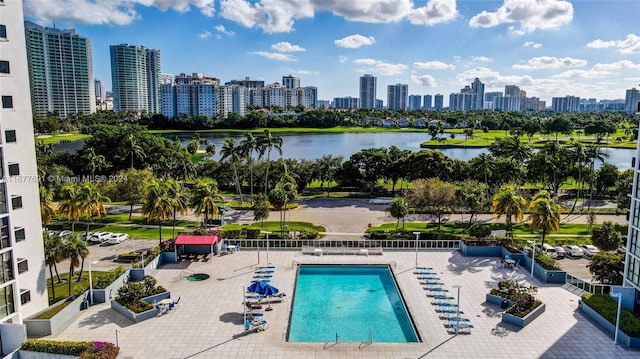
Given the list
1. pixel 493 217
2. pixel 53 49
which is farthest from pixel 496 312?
pixel 53 49

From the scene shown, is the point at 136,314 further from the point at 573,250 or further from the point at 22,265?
the point at 573,250

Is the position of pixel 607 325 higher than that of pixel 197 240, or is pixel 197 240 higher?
pixel 197 240

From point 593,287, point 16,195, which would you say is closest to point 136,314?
point 16,195

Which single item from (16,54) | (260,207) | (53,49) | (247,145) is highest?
(53,49)

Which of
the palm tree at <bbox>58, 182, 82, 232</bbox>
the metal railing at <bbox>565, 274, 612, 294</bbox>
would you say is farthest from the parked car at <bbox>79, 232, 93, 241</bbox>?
the metal railing at <bbox>565, 274, 612, 294</bbox>

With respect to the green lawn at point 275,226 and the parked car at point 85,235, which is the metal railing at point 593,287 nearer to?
the green lawn at point 275,226

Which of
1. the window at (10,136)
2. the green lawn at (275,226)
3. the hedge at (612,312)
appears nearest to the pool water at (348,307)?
the hedge at (612,312)

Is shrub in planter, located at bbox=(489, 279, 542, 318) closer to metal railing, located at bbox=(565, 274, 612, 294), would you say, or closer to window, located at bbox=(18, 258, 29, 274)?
metal railing, located at bbox=(565, 274, 612, 294)

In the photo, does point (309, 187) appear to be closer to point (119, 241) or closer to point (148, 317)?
point (119, 241)
